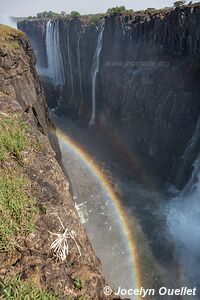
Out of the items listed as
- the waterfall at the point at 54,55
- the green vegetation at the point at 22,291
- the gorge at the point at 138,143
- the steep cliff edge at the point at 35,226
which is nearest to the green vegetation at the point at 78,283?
the steep cliff edge at the point at 35,226

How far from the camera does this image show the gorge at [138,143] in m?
24.3

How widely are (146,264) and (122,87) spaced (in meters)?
23.8

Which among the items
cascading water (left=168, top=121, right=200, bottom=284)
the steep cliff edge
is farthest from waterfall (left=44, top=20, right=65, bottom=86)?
the steep cliff edge

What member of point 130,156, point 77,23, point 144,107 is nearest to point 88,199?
point 130,156

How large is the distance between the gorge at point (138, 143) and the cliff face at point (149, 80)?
0.34 feet

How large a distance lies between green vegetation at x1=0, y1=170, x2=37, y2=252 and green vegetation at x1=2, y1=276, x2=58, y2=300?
1.18 meters

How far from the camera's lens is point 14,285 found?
22.5 ft

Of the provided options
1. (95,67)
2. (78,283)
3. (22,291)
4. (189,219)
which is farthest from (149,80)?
(22,291)

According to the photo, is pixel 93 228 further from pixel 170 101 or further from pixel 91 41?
pixel 91 41

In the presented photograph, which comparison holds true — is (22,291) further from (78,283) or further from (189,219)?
(189,219)

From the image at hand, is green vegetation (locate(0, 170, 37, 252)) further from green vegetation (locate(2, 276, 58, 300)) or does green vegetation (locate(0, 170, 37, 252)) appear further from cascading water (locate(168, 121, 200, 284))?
cascading water (locate(168, 121, 200, 284))

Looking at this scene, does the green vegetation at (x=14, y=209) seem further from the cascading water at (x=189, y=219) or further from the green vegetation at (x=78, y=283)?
the cascading water at (x=189, y=219)

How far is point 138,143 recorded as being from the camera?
3788 cm

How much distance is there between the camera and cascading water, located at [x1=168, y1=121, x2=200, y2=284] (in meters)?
23.3
